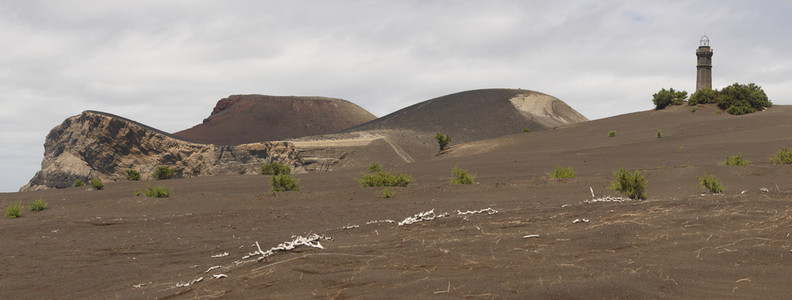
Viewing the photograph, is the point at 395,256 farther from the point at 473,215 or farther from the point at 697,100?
the point at 697,100

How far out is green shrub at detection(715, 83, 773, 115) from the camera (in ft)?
146

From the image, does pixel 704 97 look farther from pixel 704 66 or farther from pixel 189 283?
pixel 189 283

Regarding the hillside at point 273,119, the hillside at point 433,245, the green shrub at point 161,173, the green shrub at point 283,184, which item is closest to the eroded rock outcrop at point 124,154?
the green shrub at point 161,173

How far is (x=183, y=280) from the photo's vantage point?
288 inches

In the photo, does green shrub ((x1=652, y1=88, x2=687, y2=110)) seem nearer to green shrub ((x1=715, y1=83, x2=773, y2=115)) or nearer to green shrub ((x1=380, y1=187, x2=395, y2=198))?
green shrub ((x1=715, y1=83, x2=773, y2=115))

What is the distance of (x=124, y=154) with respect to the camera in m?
42.6

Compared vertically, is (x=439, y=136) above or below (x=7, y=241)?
above

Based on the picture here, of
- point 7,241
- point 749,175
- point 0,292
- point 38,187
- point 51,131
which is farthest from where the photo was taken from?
point 51,131

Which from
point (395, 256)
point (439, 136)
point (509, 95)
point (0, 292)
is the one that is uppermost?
point (509, 95)

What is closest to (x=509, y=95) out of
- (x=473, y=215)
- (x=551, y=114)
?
(x=551, y=114)

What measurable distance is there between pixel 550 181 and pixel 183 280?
1372 centimetres

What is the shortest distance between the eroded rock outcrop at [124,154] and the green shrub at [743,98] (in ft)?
103

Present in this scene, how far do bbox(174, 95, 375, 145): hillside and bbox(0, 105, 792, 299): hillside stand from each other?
82478mm

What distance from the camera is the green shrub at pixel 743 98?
1757 inches
